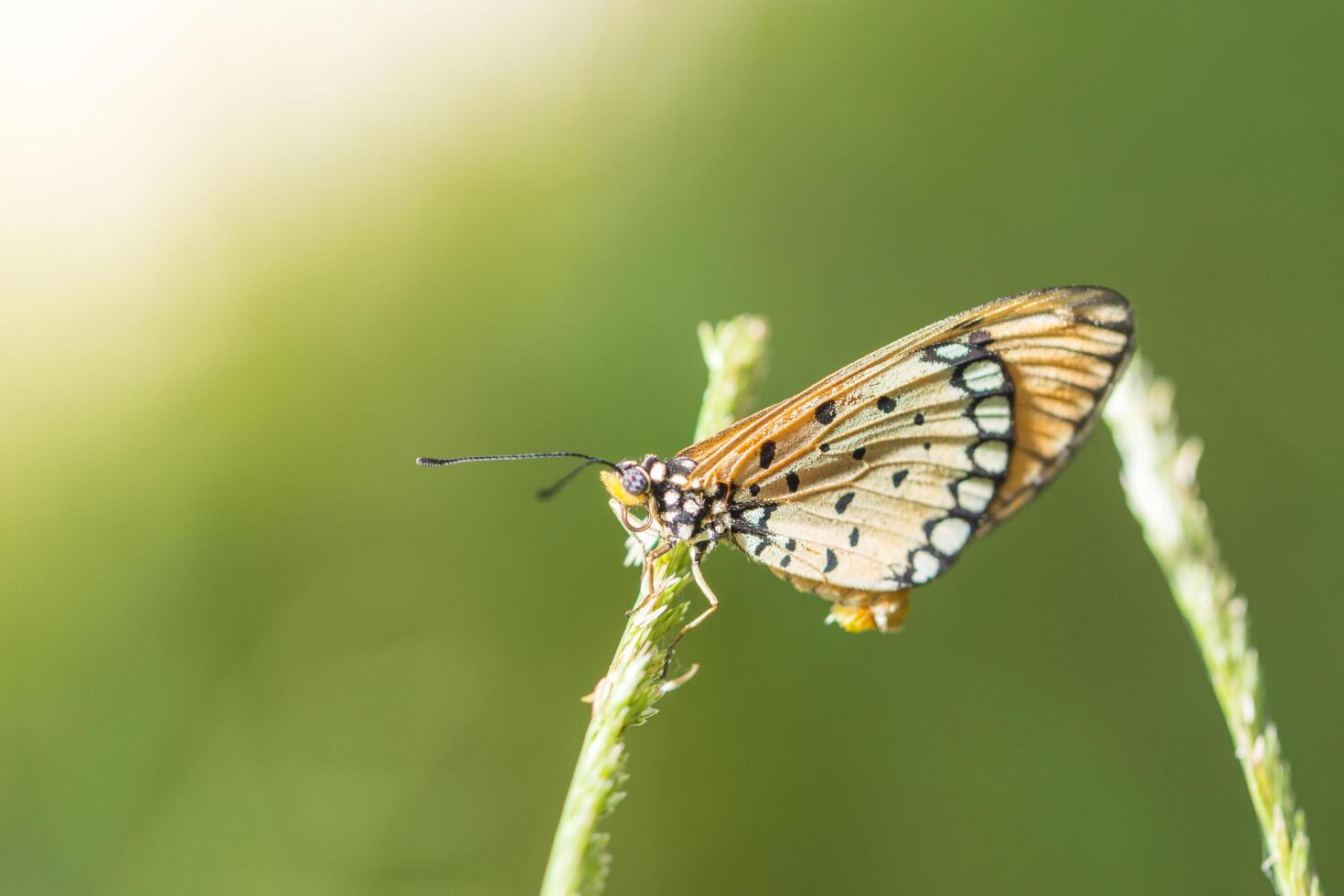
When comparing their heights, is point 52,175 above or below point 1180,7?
below

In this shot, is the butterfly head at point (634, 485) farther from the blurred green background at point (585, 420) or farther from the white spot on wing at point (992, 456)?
the blurred green background at point (585, 420)

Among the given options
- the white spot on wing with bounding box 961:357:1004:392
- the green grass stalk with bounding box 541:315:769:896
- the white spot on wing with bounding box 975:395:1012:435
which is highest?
the white spot on wing with bounding box 961:357:1004:392

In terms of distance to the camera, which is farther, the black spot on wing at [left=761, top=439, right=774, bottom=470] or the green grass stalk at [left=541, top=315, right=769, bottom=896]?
the black spot on wing at [left=761, top=439, right=774, bottom=470]

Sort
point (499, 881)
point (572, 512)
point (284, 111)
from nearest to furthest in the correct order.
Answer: point (499, 881), point (572, 512), point (284, 111)

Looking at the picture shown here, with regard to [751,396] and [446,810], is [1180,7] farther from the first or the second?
[446,810]

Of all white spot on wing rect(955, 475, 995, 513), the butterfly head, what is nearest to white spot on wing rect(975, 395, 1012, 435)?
white spot on wing rect(955, 475, 995, 513)

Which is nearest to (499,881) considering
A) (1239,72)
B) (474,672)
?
(474,672)

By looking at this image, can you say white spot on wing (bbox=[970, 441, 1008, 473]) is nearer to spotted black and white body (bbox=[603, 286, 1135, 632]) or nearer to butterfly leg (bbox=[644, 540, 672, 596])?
spotted black and white body (bbox=[603, 286, 1135, 632])

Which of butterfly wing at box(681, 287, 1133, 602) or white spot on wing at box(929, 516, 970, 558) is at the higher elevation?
butterfly wing at box(681, 287, 1133, 602)
